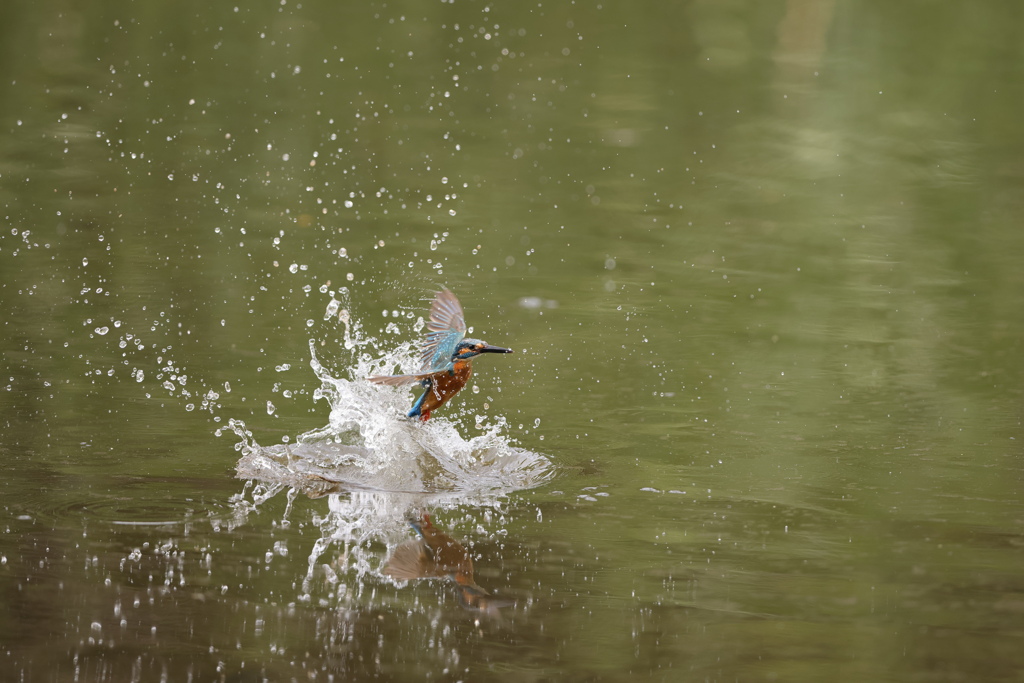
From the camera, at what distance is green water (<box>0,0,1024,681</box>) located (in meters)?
3.30

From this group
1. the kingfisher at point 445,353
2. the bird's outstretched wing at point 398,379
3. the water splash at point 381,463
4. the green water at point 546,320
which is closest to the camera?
the green water at point 546,320

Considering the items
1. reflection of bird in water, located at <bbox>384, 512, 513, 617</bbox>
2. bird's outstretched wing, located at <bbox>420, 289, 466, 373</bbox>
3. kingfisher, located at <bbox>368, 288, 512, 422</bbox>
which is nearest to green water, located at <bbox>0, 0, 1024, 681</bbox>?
reflection of bird in water, located at <bbox>384, 512, 513, 617</bbox>

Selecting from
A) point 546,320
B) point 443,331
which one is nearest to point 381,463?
point 443,331

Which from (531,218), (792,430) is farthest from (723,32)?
(792,430)

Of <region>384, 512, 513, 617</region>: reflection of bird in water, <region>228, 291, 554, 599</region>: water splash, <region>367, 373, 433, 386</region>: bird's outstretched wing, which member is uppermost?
<region>367, 373, 433, 386</region>: bird's outstretched wing

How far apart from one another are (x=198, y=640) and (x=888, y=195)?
720 cm

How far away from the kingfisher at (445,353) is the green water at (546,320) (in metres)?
0.44

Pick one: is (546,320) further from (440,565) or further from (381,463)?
(440,565)

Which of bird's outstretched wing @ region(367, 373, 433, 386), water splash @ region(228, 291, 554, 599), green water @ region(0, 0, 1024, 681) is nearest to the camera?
green water @ region(0, 0, 1024, 681)

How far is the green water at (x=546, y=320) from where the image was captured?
10.8 ft

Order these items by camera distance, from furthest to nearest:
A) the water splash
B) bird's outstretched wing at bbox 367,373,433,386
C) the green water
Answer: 1. bird's outstretched wing at bbox 367,373,433,386
2. the water splash
3. the green water

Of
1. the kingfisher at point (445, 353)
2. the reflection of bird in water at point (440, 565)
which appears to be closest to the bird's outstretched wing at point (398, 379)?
the kingfisher at point (445, 353)

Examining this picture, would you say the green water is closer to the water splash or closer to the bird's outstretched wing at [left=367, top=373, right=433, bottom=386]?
the water splash

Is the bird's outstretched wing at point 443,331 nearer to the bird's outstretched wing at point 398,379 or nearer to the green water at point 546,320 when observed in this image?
the bird's outstretched wing at point 398,379
